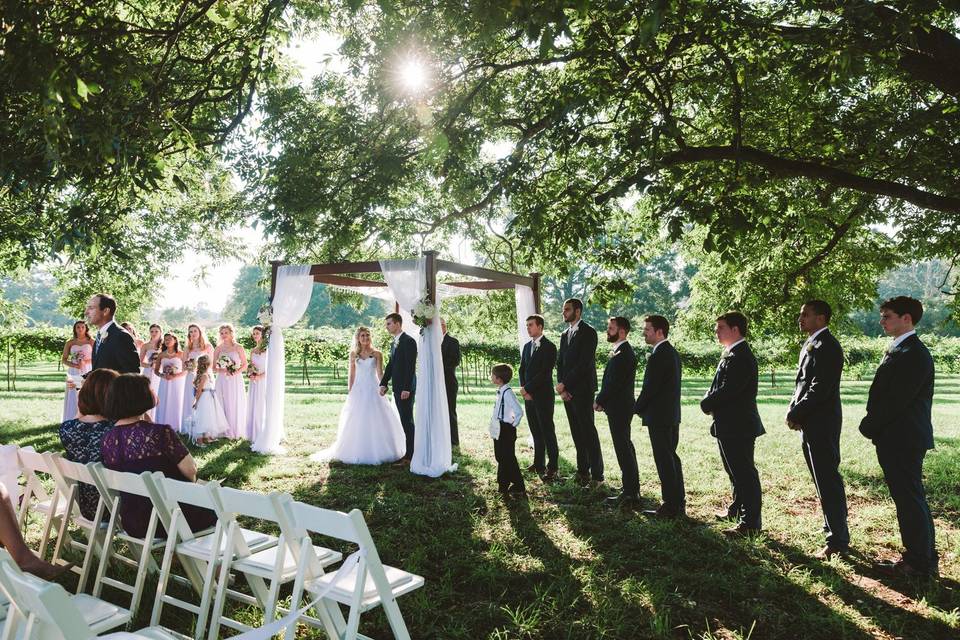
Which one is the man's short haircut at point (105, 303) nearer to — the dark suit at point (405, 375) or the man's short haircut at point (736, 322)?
the dark suit at point (405, 375)

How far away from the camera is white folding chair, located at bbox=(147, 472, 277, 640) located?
3244mm

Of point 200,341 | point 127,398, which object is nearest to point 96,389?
point 127,398

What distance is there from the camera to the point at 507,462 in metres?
6.77

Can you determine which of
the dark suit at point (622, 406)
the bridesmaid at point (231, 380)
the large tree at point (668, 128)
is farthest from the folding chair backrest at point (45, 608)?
the bridesmaid at point (231, 380)

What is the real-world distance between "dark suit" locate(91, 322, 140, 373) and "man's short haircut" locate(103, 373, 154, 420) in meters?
3.44

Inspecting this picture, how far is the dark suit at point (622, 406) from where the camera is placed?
6441mm

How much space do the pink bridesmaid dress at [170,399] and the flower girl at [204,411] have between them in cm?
42

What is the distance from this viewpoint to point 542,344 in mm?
7770

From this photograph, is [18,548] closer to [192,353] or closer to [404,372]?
[404,372]

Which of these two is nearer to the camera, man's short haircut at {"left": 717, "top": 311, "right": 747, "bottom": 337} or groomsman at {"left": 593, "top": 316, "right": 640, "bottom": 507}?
man's short haircut at {"left": 717, "top": 311, "right": 747, "bottom": 337}

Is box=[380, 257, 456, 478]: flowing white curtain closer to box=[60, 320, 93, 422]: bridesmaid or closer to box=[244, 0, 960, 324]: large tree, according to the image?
box=[244, 0, 960, 324]: large tree

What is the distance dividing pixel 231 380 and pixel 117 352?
12.8 feet

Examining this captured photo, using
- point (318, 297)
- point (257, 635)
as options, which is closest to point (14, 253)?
point (257, 635)

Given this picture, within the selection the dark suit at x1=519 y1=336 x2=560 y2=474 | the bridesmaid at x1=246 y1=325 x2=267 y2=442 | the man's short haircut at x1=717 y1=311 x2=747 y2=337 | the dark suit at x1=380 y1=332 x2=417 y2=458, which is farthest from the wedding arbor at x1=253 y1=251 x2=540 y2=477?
the man's short haircut at x1=717 y1=311 x2=747 y2=337
